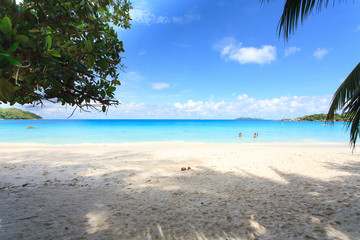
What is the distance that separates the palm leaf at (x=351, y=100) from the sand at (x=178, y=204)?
130cm

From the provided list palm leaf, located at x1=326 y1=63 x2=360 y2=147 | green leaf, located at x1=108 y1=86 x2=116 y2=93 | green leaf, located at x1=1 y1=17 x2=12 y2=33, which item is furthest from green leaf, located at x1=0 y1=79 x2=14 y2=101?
palm leaf, located at x1=326 y1=63 x2=360 y2=147

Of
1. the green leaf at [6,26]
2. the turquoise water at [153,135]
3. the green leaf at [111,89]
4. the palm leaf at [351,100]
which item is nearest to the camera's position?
the green leaf at [6,26]

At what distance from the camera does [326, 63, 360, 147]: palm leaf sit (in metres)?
2.92

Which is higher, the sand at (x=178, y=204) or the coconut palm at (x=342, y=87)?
the coconut palm at (x=342, y=87)

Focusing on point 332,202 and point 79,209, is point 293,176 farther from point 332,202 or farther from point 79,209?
point 79,209

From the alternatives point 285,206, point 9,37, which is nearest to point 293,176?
point 285,206

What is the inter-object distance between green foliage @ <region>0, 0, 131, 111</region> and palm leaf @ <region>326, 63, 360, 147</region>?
151 inches

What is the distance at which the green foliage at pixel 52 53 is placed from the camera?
41.0 inches

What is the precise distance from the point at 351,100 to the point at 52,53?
4222 mm

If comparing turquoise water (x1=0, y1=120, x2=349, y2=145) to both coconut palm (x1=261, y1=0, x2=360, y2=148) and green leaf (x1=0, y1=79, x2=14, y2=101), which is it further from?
green leaf (x1=0, y1=79, x2=14, y2=101)

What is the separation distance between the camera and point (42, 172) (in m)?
4.57


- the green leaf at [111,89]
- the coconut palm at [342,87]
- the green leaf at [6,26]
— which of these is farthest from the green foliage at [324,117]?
the green leaf at [6,26]

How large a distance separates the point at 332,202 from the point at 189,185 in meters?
2.48

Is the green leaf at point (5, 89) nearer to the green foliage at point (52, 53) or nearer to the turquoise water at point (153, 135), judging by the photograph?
the green foliage at point (52, 53)
